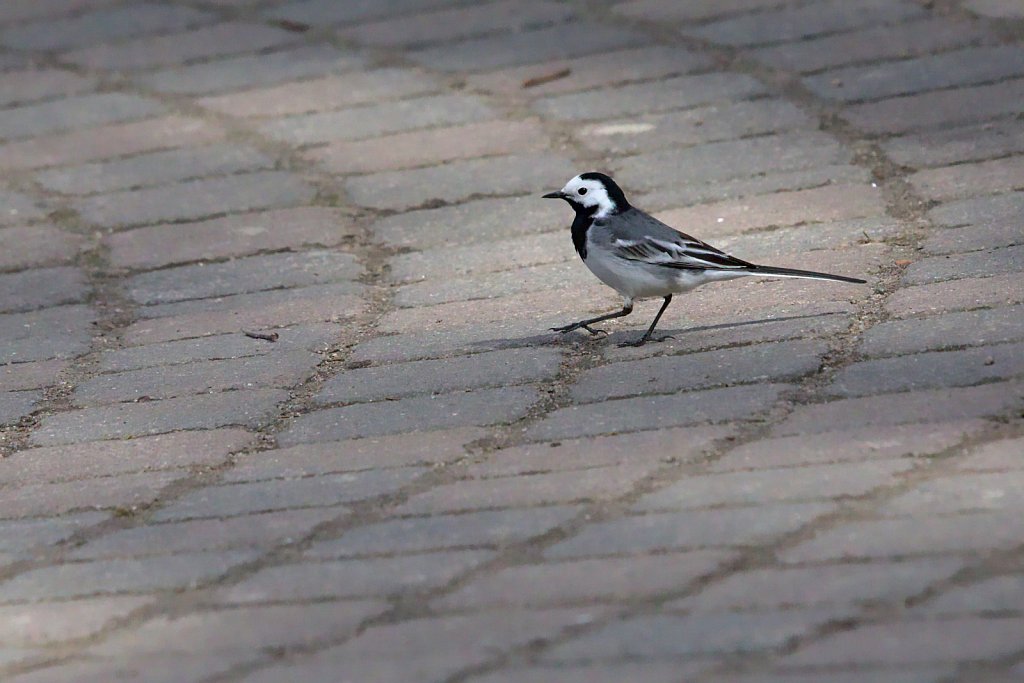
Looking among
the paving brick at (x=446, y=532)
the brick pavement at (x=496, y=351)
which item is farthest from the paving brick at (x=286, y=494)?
the paving brick at (x=446, y=532)

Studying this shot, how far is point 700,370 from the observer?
3.95m

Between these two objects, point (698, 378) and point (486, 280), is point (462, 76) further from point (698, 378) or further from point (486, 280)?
point (698, 378)

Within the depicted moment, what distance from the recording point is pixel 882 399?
359cm

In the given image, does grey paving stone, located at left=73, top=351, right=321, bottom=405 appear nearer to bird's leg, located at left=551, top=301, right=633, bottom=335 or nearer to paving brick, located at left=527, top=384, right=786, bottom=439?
bird's leg, located at left=551, top=301, right=633, bottom=335

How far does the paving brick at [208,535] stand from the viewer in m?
3.24

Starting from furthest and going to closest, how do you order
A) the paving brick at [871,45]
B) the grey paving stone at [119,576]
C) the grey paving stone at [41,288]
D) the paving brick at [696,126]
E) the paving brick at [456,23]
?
the paving brick at [456,23]
the paving brick at [871,45]
the paving brick at [696,126]
the grey paving stone at [41,288]
the grey paving stone at [119,576]

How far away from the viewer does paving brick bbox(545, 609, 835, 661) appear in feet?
8.57

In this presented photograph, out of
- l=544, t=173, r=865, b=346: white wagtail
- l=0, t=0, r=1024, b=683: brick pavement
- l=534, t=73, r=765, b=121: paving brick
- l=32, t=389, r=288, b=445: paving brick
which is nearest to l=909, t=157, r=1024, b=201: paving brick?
l=0, t=0, r=1024, b=683: brick pavement

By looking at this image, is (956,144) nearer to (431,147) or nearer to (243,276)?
(431,147)

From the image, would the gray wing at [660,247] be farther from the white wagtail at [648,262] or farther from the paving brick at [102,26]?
the paving brick at [102,26]

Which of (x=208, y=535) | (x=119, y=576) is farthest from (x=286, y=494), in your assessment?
(x=119, y=576)

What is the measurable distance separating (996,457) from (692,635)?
3.01 feet

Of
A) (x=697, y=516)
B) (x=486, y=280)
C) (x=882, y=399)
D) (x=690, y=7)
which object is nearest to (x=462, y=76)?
(x=690, y=7)

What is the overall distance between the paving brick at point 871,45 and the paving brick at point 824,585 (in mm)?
3431
